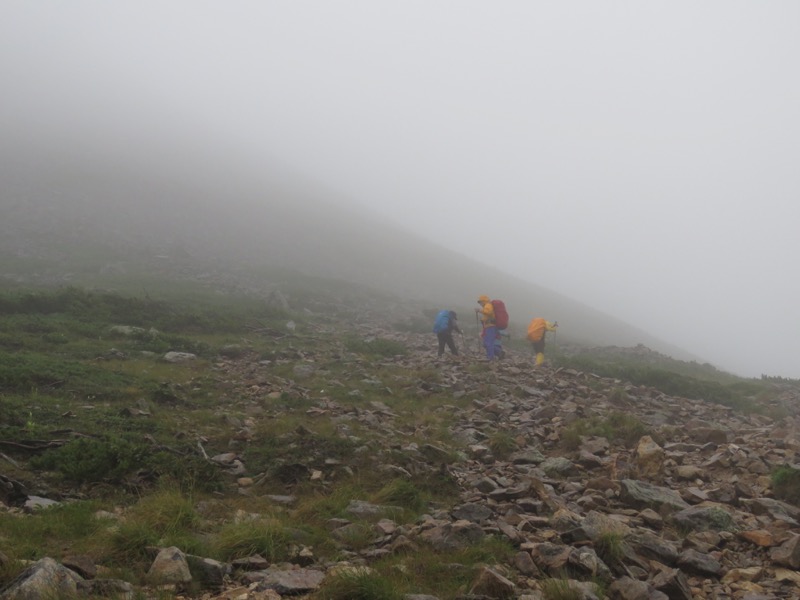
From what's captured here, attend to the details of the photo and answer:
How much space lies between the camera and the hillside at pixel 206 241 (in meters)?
45.3

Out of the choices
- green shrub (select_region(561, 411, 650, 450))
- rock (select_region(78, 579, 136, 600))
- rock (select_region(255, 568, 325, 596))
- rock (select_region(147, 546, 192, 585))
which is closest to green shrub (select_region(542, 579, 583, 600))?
rock (select_region(255, 568, 325, 596))

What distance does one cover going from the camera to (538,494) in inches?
326

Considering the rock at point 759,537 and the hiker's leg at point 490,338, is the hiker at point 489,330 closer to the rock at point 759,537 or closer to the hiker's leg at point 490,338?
the hiker's leg at point 490,338

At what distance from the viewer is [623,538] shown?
6.66 meters

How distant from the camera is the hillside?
45300 mm

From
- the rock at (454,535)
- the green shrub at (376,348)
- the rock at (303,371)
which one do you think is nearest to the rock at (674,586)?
the rock at (454,535)

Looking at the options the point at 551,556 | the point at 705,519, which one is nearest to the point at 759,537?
the point at 705,519

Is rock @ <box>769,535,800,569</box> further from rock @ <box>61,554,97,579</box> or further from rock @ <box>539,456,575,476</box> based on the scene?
rock @ <box>61,554,97,579</box>

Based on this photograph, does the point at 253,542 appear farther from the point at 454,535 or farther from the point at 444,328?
the point at 444,328

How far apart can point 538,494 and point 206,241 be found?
5922 centimetres

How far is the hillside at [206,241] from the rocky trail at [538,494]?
29525 millimetres

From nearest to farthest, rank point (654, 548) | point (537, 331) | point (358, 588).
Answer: point (358, 588)
point (654, 548)
point (537, 331)

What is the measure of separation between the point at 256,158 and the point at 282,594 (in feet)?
495

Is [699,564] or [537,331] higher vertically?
[537,331]
